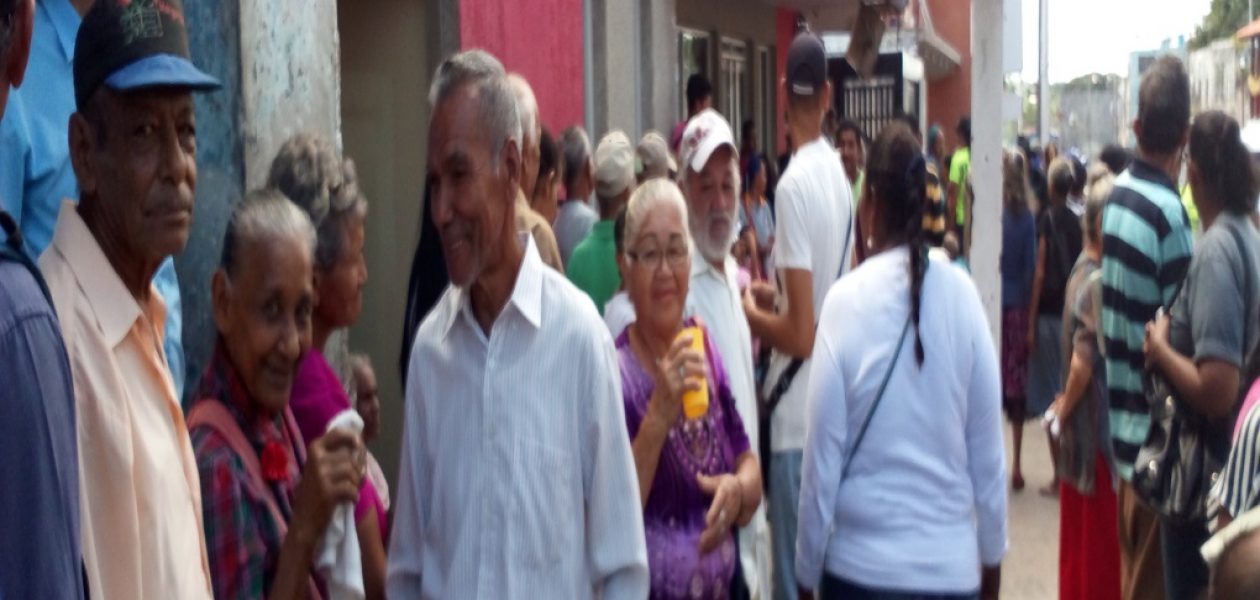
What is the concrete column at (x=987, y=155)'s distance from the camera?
12.7m

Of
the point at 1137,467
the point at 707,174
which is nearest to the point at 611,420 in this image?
the point at 707,174

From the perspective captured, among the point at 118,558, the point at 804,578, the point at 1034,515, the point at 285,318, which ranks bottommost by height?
the point at 1034,515

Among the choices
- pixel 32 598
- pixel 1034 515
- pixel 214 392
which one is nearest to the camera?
pixel 32 598

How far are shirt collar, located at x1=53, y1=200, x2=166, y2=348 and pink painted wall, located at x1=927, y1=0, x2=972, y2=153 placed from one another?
3034cm

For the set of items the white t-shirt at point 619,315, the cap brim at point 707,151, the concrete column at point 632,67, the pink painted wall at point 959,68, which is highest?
the pink painted wall at point 959,68

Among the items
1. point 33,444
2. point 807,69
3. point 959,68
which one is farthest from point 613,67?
point 959,68

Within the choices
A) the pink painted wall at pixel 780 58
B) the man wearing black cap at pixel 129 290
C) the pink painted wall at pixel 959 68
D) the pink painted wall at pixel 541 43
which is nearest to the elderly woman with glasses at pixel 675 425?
the man wearing black cap at pixel 129 290

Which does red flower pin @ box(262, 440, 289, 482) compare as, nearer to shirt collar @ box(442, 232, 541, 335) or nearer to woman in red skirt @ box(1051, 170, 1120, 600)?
shirt collar @ box(442, 232, 541, 335)

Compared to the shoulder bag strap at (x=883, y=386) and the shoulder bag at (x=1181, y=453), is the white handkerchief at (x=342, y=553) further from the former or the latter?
the shoulder bag at (x=1181, y=453)

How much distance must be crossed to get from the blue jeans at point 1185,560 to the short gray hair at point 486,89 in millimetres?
3327

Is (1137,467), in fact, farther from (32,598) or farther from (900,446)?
(32,598)

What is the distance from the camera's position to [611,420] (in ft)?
10.6

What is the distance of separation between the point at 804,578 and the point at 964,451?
570 millimetres

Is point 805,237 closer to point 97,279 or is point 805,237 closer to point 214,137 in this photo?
point 214,137
